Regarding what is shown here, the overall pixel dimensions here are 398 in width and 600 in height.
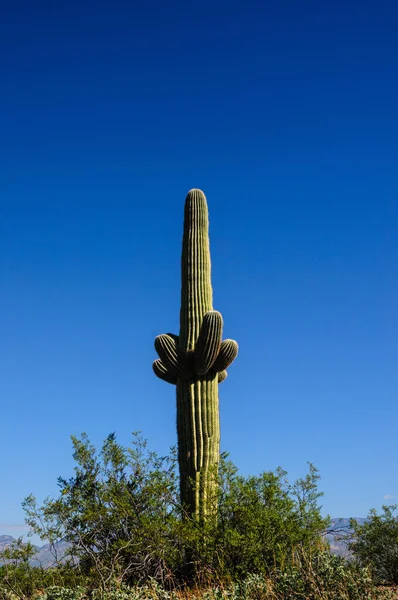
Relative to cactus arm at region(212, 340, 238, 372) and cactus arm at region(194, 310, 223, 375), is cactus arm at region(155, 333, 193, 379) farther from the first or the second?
cactus arm at region(212, 340, 238, 372)

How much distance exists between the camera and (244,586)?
768 cm

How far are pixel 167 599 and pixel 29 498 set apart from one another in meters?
4.73

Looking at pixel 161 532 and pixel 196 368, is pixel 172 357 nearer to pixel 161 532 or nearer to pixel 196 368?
pixel 196 368

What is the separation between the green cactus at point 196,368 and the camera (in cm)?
1301

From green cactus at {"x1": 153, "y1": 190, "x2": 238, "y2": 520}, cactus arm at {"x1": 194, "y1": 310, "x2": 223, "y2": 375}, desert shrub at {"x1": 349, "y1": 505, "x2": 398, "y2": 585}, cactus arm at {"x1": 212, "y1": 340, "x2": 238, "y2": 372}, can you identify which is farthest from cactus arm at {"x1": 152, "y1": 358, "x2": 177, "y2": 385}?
desert shrub at {"x1": 349, "y1": 505, "x2": 398, "y2": 585}

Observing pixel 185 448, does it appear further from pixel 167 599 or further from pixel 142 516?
pixel 167 599

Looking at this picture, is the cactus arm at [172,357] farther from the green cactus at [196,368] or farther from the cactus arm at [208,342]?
the cactus arm at [208,342]

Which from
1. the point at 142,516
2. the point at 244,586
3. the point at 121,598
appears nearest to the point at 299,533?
the point at 142,516

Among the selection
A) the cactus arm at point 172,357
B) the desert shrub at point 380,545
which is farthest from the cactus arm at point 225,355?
the desert shrub at point 380,545

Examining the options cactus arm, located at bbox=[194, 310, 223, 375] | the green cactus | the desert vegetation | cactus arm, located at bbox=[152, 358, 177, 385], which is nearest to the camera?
the desert vegetation

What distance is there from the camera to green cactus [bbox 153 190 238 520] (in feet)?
42.7

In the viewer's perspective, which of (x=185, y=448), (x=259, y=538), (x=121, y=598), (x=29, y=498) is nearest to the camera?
(x=121, y=598)

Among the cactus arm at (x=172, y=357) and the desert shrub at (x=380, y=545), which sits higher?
the cactus arm at (x=172, y=357)

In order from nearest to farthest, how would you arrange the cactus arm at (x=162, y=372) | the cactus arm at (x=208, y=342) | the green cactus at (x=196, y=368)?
the green cactus at (x=196, y=368), the cactus arm at (x=208, y=342), the cactus arm at (x=162, y=372)
